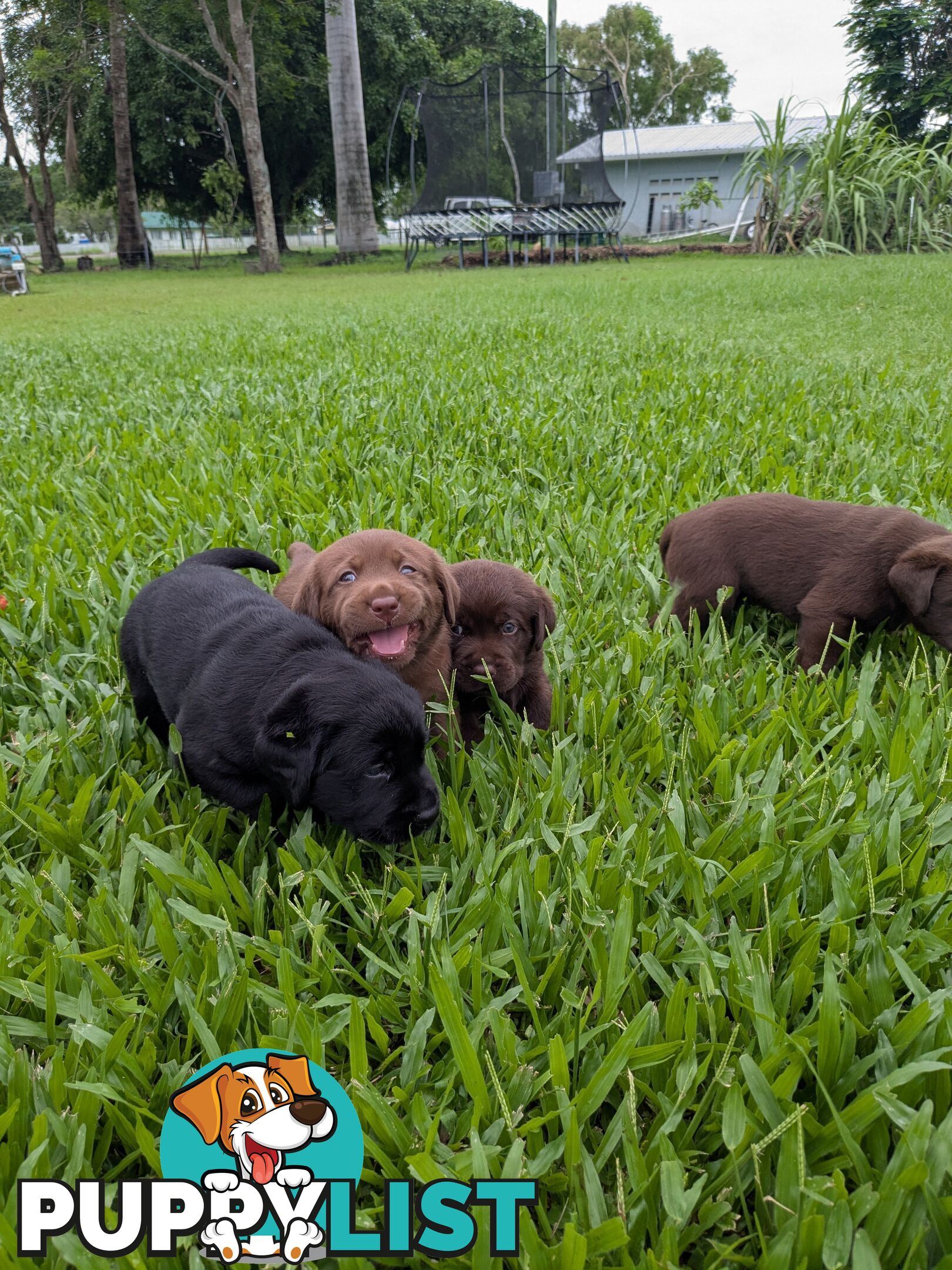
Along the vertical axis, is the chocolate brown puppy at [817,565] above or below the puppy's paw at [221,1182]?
above

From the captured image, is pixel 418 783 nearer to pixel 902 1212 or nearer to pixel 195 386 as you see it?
pixel 902 1212

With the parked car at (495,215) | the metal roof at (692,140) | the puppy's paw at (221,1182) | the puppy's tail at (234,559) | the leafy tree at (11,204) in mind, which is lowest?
the puppy's paw at (221,1182)

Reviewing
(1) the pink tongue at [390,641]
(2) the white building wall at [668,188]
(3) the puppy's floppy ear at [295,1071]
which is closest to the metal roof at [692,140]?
(2) the white building wall at [668,188]

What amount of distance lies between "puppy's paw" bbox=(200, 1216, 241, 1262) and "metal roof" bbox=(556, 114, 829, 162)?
138ft

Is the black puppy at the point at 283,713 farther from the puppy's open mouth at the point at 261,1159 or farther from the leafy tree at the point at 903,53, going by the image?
the leafy tree at the point at 903,53

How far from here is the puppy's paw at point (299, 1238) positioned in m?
1.19

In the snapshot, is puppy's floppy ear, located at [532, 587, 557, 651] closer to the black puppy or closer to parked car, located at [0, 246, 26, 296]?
the black puppy

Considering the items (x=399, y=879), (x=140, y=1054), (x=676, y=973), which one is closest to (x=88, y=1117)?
(x=140, y=1054)

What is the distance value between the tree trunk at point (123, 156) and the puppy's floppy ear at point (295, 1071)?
33187 millimetres

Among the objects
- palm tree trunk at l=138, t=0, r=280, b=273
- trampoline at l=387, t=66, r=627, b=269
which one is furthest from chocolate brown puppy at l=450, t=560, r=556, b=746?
palm tree trunk at l=138, t=0, r=280, b=273

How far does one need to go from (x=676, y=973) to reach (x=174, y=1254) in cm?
91

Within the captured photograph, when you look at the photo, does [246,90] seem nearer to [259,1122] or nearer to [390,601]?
[390,601]

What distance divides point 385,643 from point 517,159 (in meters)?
29.0

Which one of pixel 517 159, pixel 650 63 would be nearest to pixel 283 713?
pixel 517 159
